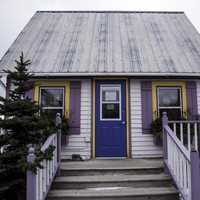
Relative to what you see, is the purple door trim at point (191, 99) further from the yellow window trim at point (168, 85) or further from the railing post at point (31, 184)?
the railing post at point (31, 184)

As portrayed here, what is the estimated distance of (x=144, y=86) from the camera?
19.5ft

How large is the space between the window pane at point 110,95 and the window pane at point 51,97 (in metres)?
1.16

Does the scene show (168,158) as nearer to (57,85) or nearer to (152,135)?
(152,135)

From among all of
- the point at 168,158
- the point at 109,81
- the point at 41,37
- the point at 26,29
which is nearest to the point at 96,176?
the point at 168,158

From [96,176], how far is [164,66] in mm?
3380

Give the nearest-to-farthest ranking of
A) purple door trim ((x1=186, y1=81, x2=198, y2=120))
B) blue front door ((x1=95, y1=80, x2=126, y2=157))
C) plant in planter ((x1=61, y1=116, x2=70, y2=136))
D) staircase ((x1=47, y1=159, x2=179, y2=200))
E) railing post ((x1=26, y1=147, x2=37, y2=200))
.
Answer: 1. railing post ((x1=26, y1=147, x2=37, y2=200))
2. staircase ((x1=47, y1=159, x2=179, y2=200))
3. plant in planter ((x1=61, y1=116, x2=70, y2=136))
4. blue front door ((x1=95, y1=80, x2=126, y2=157))
5. purple door trim ((x1=186, y1=81, x2=198, y2=120))

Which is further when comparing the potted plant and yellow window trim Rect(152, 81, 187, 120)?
yellow window trim Rect(152, 81, 187, 120)

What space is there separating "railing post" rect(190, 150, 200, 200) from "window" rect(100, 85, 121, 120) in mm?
2892

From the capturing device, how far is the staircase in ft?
12.1

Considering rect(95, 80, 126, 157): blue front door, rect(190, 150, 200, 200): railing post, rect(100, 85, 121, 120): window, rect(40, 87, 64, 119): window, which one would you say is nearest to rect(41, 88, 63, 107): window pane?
rect(40, 87, 64, 119): window

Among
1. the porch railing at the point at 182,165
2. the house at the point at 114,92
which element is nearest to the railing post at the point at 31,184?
the porch railing at the point at 182,165

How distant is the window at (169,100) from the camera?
19.4 feet

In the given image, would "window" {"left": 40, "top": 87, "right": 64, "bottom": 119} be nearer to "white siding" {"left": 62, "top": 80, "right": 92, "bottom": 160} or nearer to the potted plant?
the potted plant

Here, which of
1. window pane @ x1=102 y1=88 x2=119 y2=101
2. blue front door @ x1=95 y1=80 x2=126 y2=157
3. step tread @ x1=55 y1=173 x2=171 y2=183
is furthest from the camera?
window pane @ x1=102 y1=88 x2=119 y2=101
